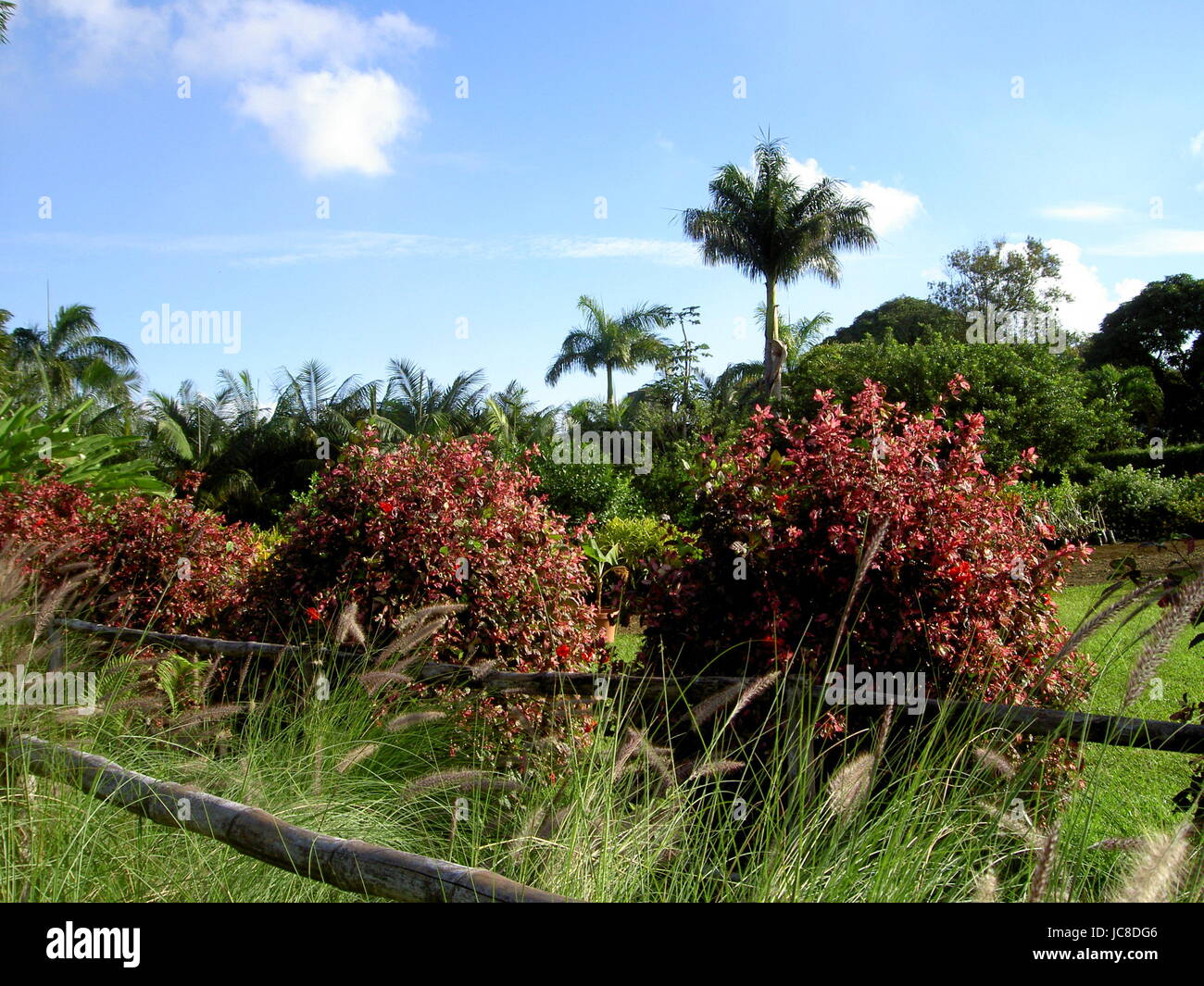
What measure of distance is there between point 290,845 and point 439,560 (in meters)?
2.79

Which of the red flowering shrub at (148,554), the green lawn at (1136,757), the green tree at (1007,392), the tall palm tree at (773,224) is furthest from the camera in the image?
the tall palm tree at (773,224)

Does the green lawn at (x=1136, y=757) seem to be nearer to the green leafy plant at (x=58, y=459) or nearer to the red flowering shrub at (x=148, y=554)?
the red flowering shrub at (x=148, y=554)

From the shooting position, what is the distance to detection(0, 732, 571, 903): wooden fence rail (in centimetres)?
189

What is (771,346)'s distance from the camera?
28.0 meters

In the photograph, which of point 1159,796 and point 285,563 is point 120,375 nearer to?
point 285,563

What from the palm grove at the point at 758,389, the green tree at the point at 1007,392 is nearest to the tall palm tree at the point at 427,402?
the palm grove at the point at 758,389

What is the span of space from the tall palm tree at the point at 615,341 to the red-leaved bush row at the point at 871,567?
33746 mm

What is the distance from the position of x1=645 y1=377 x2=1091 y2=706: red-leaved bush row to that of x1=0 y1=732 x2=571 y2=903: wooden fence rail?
183 cm

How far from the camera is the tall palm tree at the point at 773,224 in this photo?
3191 centimetres

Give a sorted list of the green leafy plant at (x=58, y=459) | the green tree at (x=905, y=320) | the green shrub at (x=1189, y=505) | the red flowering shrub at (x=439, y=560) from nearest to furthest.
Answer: the red flowering shrub at (x=439, y=560)
the green leafy plant at (x=58, y=459)
the green shrub at (x=1189, y=505)
the green tree at (x=905, y=320)

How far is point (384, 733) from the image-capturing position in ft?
11.4

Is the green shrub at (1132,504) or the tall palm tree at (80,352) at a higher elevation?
the tall palm tree at (80,352)

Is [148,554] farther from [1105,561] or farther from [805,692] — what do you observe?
[1105,561]

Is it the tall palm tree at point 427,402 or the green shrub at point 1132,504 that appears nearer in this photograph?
the green shrub at point 1132,504
